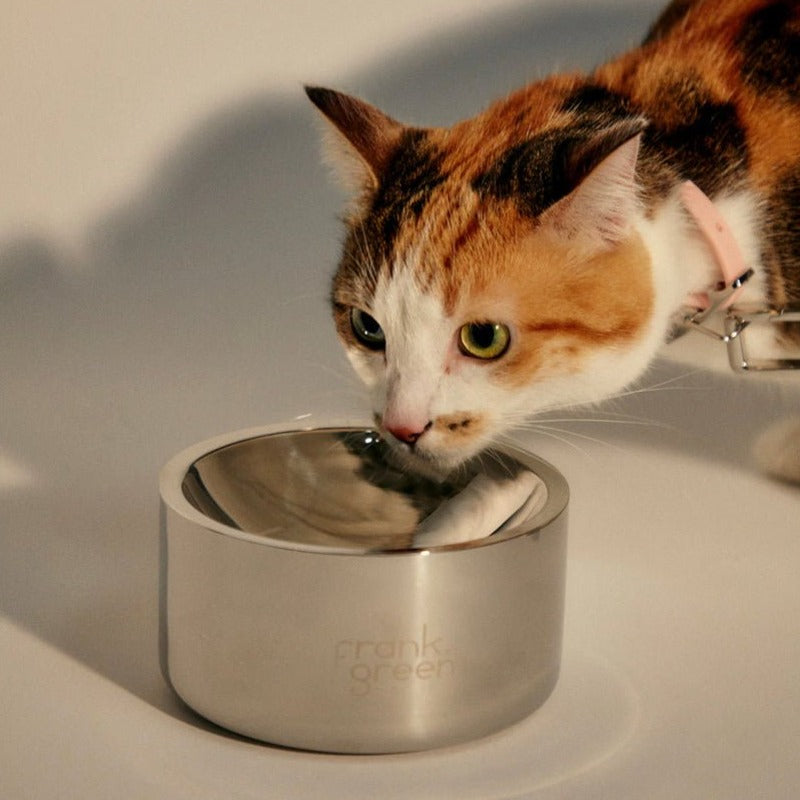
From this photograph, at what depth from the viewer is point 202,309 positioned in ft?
6.16

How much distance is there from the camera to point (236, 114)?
1954mm

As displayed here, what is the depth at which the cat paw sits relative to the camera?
157cm

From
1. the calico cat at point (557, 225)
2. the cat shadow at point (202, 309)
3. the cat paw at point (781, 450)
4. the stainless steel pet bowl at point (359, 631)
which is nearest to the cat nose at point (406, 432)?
the calico cat at point (557, 225)

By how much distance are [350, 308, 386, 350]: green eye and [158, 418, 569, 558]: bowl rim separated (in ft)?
0.35

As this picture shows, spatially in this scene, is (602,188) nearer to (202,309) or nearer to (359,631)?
(359,631)

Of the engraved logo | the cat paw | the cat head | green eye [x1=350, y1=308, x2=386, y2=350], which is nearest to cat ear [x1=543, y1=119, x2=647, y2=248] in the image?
the cat head

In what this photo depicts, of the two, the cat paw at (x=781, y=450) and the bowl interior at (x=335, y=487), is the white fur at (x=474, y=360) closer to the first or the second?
the bowl interior at (x=335, y=487)

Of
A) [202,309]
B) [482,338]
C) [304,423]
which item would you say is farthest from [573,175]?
[202,309]

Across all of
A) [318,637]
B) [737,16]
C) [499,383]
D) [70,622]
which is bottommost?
[70,622]

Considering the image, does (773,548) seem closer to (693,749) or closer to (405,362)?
(693,749)

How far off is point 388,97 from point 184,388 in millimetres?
541

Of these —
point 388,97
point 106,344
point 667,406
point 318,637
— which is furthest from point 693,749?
point 388,97

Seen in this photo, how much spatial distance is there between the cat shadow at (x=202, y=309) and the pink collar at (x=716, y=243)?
1.17ft

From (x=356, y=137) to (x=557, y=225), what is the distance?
22cm
